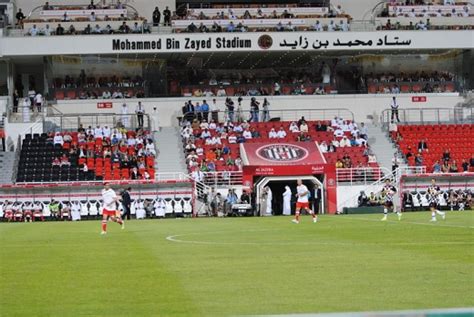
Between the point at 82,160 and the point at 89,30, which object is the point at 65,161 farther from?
the point at 89,30

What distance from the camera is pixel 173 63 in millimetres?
74250

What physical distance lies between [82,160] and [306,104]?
718 inches

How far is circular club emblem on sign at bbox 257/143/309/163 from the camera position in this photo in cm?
5966

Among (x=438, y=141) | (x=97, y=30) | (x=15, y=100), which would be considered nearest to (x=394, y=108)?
(x=438, y=141)

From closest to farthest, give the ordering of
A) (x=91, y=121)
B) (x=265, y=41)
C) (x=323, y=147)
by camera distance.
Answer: (x=323, y=147) → (x=91, y=121) → (x=265, y=41)

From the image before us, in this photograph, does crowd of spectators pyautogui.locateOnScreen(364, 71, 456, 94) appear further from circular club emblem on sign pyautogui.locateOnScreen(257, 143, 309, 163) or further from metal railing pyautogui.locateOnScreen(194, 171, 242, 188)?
metal railing pyautogui.locateOnScreen(194, 171, 242, 188)

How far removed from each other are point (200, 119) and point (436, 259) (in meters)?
48.9

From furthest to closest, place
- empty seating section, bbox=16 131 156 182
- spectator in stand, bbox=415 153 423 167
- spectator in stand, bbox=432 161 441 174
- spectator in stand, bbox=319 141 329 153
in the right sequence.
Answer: spectator in stand, bbox=319 141 329 153, spectator in stand, bbox=415 153 423 167, spectator in stand, bbox=432 161 441 174, empty seating section, bbox=16 131 156 182

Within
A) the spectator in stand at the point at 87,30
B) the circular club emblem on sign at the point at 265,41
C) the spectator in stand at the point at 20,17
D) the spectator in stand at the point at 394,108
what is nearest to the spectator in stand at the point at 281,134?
the circular club emblem on sign at the point at 265,41

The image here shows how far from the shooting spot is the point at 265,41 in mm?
69688

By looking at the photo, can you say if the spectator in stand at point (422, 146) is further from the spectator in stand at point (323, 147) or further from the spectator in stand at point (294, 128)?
the spectator in stand at point (294, 128)

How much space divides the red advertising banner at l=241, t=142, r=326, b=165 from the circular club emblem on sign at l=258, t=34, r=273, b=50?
10.0 m

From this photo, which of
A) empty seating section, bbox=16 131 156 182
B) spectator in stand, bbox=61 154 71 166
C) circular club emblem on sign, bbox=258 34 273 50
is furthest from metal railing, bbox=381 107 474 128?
spectator in stand, bbox=61 154 71 166

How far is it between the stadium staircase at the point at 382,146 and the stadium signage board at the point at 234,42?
6048 millimetres
